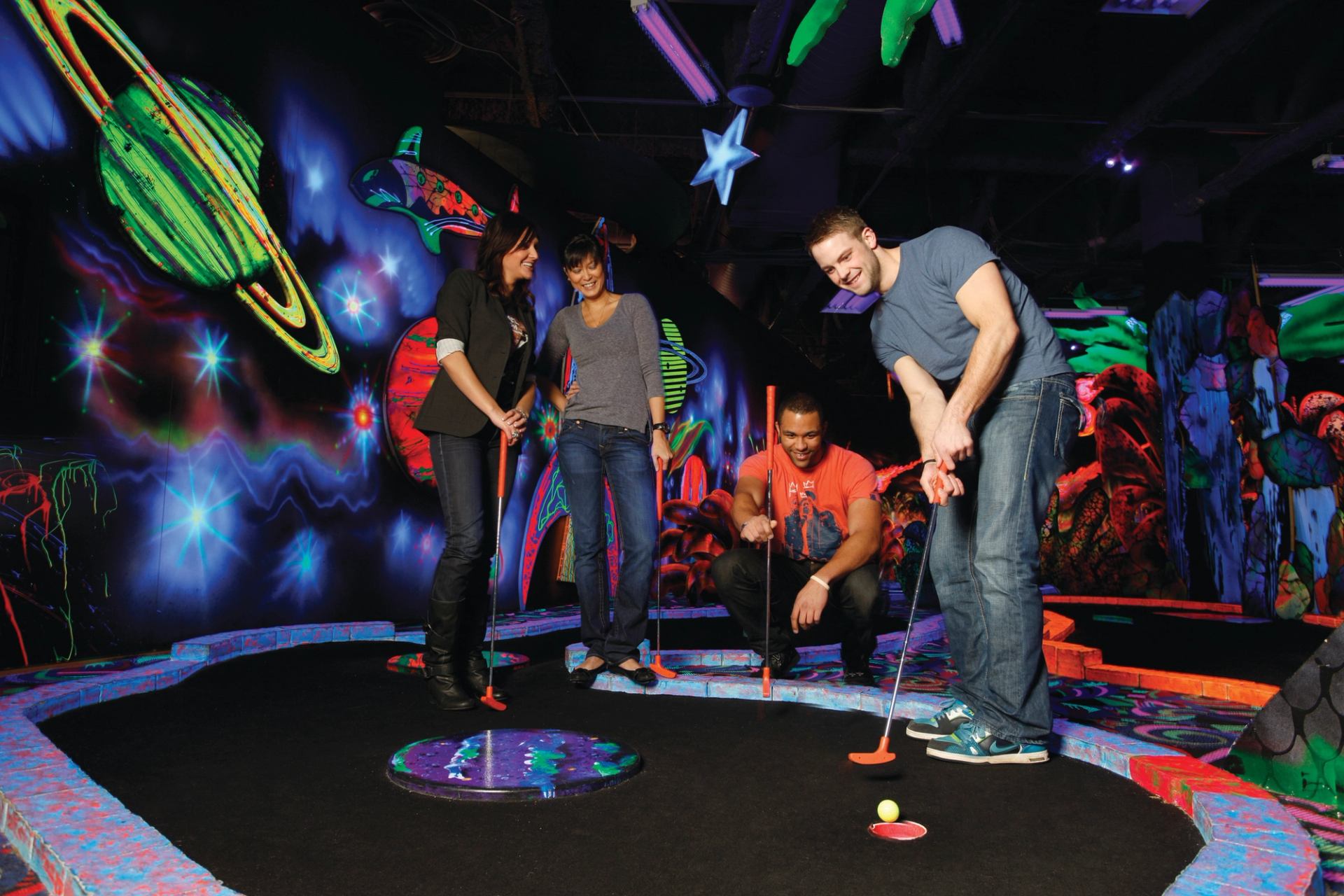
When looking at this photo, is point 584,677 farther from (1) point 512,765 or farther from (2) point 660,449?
(1) point 512,765

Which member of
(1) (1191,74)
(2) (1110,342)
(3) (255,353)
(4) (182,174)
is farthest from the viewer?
(2) (1110,342)

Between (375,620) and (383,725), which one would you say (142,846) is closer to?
(383,725)

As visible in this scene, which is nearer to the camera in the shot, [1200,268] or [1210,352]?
[1210,352]

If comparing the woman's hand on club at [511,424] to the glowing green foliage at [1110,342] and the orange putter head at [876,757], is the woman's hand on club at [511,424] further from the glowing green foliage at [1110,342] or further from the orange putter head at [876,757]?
the glowing green foliage at [1110,342]

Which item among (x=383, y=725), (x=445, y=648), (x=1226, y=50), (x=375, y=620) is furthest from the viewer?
(x=1226, y=50)

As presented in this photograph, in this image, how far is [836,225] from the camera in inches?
95.9

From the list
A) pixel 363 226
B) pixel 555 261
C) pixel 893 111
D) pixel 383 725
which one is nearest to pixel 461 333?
pixel 383 725

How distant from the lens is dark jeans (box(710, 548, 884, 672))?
132 inches

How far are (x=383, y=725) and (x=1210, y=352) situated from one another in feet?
24.8

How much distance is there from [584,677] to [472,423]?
3.26ft

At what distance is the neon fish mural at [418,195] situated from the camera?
502 cm

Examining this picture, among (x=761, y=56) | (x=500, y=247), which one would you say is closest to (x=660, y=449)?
(x=500, y=247)

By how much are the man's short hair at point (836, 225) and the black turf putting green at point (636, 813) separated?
139 centimetres

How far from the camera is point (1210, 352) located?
24.7 feet
